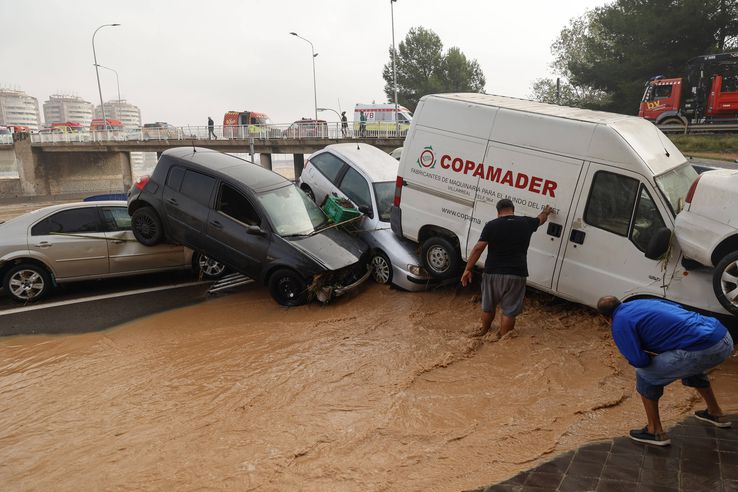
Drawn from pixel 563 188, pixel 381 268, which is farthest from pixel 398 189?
pixel 563 188

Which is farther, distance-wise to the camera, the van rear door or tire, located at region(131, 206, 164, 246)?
tire, located at region(131, 206, 164, 246)

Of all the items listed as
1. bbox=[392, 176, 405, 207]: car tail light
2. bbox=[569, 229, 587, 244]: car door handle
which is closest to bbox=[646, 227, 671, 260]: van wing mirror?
bbox=[569, 229, 587, 244]: car door handle

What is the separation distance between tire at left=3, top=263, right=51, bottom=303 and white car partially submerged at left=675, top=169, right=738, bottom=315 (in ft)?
28.7

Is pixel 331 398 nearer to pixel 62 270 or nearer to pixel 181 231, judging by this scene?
pixel 181 231

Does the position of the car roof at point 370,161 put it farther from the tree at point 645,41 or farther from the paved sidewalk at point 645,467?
the tree at point 645,41

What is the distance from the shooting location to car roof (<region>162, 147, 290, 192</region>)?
26.6 ft

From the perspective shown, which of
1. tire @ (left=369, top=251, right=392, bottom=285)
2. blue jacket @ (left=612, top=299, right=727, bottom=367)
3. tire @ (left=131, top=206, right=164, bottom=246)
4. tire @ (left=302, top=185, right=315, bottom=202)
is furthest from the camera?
tire @ (left=302, top=185, right=315, bottom=202)

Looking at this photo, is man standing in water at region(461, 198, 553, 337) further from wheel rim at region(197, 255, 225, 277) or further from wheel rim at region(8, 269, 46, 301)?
wheel rim at region(8, 269, 46, 301)

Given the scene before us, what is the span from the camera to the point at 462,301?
7406 millimetres

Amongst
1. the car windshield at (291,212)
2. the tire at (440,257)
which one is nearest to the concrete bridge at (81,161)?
the car windshield at (291,212)

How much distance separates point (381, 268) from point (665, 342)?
4950 millimetres

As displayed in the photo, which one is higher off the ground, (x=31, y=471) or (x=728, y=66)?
(x=728, y=66)

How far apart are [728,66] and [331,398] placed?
2686 centimetres

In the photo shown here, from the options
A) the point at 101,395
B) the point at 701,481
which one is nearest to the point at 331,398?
the point at 101,395
